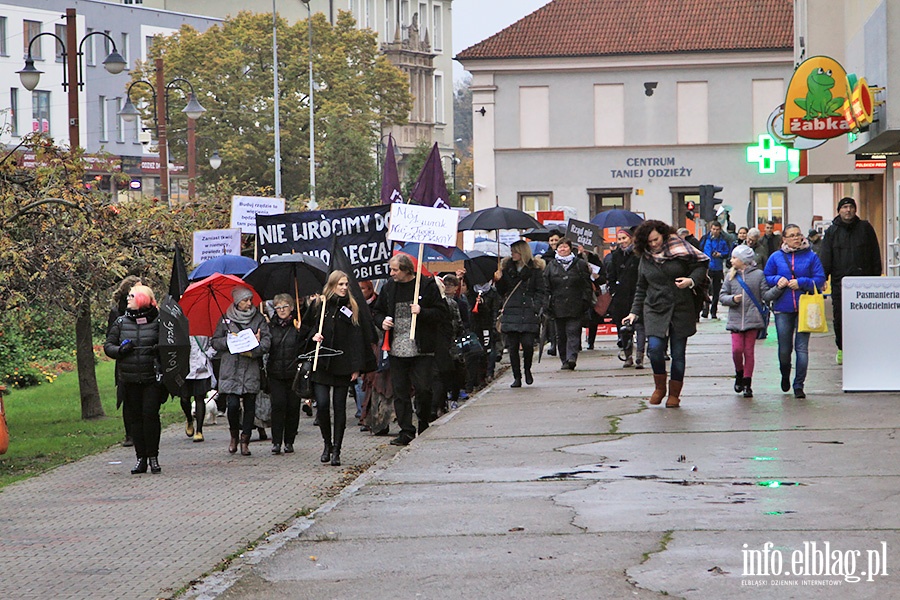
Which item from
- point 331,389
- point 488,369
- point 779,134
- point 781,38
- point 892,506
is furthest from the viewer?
point 781,38

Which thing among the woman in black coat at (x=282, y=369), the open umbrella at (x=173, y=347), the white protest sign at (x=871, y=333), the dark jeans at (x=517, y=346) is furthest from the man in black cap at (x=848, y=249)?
the open umbrella at (x=173, y=347)

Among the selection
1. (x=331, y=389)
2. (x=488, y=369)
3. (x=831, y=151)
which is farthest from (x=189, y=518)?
(x=831, y=151)

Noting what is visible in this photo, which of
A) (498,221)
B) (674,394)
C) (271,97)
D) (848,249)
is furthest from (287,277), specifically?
(271,97)

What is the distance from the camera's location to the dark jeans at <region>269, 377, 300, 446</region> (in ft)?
46.6

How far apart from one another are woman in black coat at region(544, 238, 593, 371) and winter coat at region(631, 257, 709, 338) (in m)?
5.24

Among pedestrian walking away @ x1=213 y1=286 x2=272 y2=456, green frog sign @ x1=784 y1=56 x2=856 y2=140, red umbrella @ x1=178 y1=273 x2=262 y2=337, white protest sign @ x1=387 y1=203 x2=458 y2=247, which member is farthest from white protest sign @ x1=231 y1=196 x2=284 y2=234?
green frog sign @ x1=784 y1=56 x2=856 y2=140

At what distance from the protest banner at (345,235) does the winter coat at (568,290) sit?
4.18 metres

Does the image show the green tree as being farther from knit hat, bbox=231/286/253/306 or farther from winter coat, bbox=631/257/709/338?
winter coat, bbox=631/257/709/338

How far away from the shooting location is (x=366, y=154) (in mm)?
68938

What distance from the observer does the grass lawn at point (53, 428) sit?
15.1 meters

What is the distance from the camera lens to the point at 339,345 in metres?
13.4

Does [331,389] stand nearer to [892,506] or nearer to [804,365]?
[804,365]

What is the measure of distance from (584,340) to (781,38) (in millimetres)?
36837

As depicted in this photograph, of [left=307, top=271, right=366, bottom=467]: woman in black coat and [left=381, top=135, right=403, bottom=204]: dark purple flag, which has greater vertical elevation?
[left=381, top=135, right=403, bottom=204]: dark purple flag
